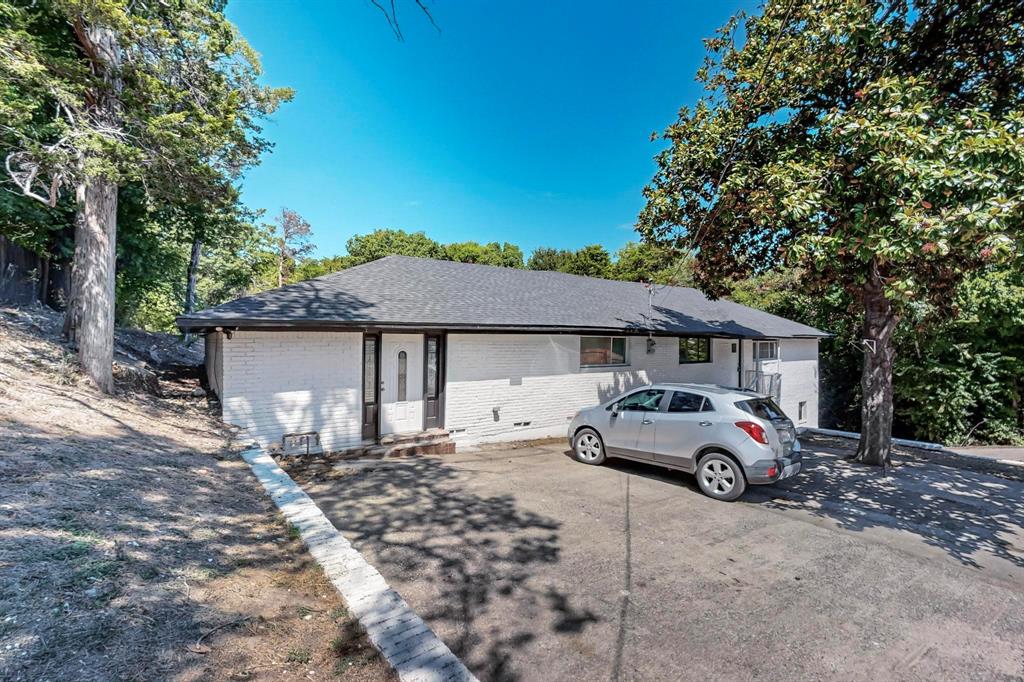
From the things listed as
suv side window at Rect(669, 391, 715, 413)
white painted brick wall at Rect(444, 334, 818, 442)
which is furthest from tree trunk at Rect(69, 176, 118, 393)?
suv side window at Rect(669, 391, 715, 413)

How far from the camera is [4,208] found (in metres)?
10.0

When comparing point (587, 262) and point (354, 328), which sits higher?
point (587, 262)

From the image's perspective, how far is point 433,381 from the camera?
9945 mm

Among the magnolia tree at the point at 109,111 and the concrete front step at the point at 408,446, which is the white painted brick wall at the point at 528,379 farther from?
the magnolia tree at the point at 109,111

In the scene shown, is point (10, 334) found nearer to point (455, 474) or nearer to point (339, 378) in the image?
point (339, 378)

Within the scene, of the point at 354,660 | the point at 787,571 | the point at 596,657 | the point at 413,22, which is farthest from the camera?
the point at 787,571

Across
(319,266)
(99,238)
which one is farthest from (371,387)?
(319,266)

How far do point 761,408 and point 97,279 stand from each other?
1161cm

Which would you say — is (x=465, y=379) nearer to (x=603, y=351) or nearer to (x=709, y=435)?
(x=603, y=351)

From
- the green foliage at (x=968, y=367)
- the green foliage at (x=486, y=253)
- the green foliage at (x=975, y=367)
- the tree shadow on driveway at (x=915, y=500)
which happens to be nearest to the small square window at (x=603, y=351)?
the tree shadow on driveway at (x=915, y=500)

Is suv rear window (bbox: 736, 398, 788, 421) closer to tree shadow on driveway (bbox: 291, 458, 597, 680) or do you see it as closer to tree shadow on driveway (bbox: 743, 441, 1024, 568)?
tree shadow on driveway (bbox: 743, 441, 1024, 568)

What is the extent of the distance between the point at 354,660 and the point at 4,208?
45.1 ft

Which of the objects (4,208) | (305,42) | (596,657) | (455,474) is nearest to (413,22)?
(596,657)

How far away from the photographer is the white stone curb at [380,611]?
2.71m
